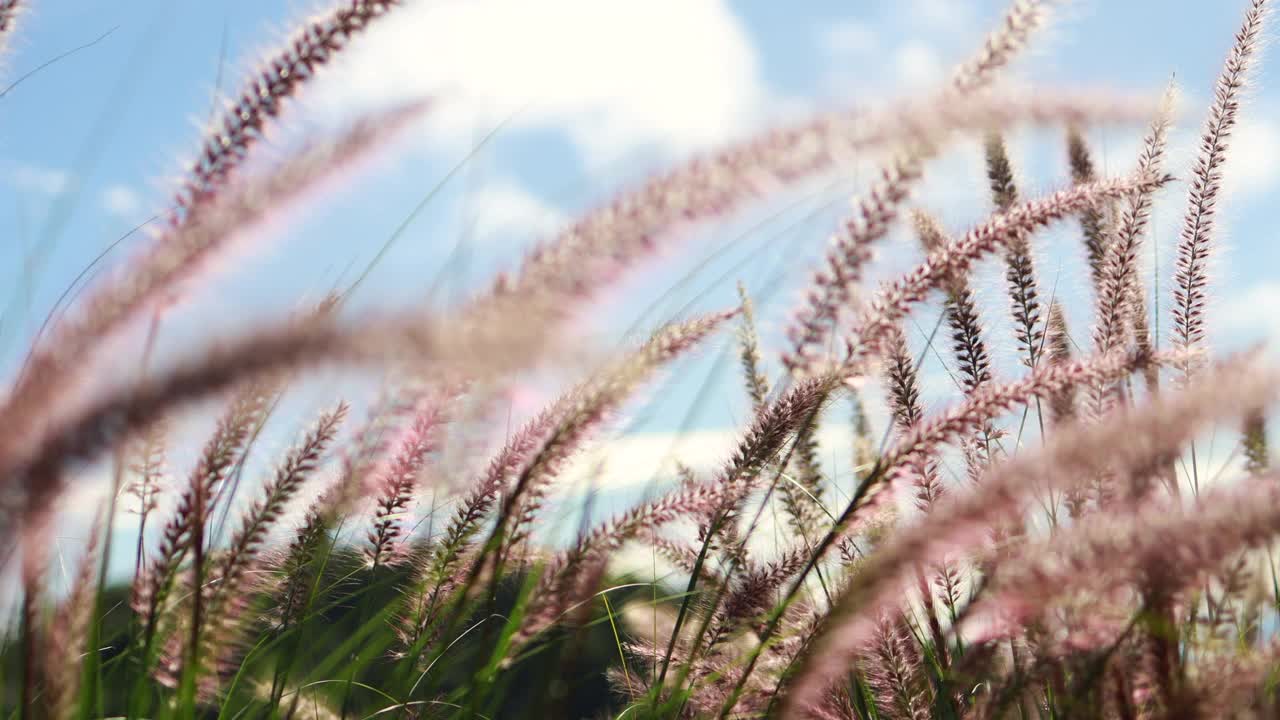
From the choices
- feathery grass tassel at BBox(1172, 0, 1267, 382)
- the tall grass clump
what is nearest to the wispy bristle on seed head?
the tall grass clump

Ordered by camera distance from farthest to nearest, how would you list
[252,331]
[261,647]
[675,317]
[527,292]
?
[261,647] → [675,317] → [527,292] → [252,331]

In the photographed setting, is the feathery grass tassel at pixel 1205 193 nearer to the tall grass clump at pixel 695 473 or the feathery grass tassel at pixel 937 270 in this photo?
the tall grass clump at pixel 695 473

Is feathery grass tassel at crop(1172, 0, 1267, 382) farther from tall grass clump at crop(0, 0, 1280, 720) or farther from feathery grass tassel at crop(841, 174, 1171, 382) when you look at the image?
feathery grass tassel at crop(841, 174, 1171, 382)

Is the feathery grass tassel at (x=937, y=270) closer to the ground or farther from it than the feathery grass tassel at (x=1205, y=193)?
closer to the ground

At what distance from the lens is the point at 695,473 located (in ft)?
7.18

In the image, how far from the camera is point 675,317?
198 centimetres

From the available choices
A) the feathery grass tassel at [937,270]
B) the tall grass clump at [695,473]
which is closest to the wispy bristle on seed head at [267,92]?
the tall grass clump at [695,473]

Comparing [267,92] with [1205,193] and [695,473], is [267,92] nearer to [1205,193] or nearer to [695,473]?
[695,473]

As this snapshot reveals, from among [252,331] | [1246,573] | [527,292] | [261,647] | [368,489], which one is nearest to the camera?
[252,331]

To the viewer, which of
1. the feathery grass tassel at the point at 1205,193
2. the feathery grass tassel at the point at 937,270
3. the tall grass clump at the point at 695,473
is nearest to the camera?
the tall grass clump at the point at 695,473

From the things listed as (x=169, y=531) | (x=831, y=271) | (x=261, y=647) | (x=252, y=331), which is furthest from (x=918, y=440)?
(x=261, y=647)

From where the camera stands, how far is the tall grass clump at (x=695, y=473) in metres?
1.11

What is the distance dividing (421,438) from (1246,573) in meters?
1.28

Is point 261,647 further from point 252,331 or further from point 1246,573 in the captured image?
point 1246,573
